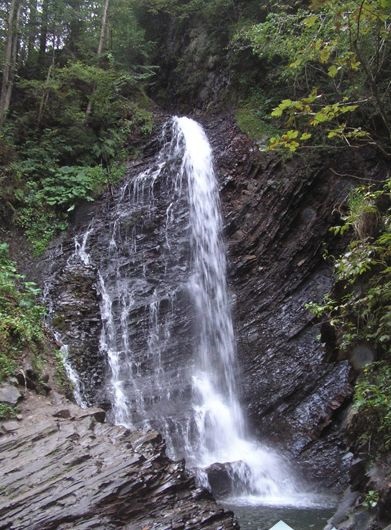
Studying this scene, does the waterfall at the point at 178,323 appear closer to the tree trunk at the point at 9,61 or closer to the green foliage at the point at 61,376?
the green foliage at the point at 61,376

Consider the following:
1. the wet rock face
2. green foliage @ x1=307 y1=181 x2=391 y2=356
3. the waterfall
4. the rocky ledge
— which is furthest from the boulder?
the wet rock face

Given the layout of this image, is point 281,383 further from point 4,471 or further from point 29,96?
point 29,96

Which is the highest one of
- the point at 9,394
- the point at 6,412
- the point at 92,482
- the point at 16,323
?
the point at 16,323

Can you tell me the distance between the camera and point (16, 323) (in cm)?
776

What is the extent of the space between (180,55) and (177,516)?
1771 cm

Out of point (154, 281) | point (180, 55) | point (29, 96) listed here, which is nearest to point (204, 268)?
point (154, 281)

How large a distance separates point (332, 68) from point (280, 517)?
5930 millimetres

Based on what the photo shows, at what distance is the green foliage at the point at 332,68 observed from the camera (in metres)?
3.39

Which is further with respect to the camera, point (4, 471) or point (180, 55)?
point (180, 55)

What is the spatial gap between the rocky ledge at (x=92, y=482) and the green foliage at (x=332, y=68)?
3788mm

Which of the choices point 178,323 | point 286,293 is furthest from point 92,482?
point 286,293

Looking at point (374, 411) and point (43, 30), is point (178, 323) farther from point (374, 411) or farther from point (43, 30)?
point (43, 30)

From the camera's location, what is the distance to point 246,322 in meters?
10.7

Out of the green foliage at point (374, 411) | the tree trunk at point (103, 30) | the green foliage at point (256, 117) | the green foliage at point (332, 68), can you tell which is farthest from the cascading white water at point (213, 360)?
the tree trunk at point (103, 30)
